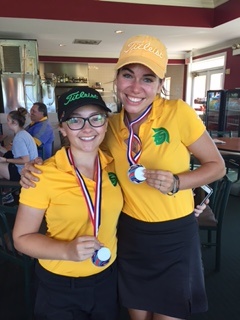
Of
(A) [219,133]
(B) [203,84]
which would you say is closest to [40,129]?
(A) [219,133]

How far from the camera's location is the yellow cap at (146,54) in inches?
43.6

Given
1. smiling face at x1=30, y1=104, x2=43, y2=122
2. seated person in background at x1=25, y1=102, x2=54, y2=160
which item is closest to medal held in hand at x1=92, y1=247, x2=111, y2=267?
seated person in background at x1=25, y1=102, x2=54, y2=160

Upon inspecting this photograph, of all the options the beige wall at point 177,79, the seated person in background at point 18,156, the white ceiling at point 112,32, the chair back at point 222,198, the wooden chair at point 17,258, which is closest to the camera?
the wooden chair at point 17,258

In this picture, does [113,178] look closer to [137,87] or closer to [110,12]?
[137,87]

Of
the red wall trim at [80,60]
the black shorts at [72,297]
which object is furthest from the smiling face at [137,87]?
the red wall trim at [80,60]

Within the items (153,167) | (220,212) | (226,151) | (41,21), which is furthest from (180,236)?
(41,21)

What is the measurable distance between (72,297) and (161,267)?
403 millimetres

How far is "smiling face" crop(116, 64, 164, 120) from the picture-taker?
1.14 metres

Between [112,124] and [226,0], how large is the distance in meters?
4.84

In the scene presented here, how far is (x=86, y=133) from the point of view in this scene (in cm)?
106

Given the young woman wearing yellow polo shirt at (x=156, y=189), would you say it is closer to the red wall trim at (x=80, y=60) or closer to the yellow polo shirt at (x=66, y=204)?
the yellow polo shirt at (x=66, y=204)

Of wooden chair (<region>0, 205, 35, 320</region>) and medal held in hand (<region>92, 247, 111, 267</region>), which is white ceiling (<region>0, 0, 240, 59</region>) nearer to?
wooden chair (<region>0, 205, 35, 320</region>)

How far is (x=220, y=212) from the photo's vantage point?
227cm

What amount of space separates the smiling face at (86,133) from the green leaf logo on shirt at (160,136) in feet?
0.76
